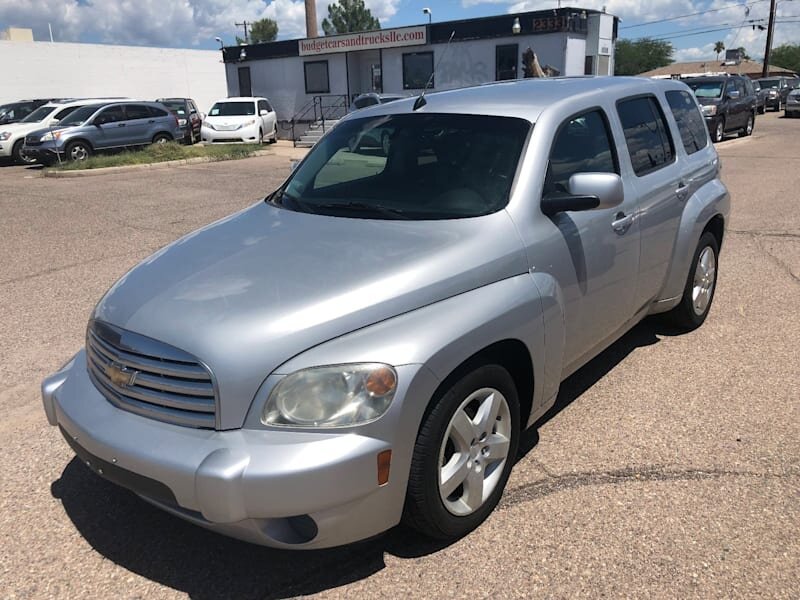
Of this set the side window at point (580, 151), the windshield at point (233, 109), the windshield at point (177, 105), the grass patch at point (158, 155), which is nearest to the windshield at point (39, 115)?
the grass patch at point (158, 155)

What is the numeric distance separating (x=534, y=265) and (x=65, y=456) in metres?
2.57

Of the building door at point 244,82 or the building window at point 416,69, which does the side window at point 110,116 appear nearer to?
the building window at point 416,69

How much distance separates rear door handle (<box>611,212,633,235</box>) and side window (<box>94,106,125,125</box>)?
18.7 m

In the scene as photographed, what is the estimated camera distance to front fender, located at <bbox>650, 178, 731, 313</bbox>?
4.45 meters

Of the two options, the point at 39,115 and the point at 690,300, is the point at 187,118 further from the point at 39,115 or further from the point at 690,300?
the point at 690,300

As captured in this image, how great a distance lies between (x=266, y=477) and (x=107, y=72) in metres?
43.7

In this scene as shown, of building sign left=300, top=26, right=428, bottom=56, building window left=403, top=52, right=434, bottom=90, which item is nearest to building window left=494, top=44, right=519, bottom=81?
building window left=403, top=52, right=434, bottom=90

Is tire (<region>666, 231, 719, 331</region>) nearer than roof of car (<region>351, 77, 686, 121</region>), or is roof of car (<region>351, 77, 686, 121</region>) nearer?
roof of car (<region>351, 77, 686, 121</region>)

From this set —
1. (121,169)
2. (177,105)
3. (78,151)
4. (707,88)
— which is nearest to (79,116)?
(78,151)

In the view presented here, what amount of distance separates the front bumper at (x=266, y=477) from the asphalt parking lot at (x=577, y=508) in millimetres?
375

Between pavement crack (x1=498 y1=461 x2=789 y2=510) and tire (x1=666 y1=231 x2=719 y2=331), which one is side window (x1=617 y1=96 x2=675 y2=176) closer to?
tire (x1=666 y1=231 x2=719 y2=331)

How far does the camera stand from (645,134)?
4281 millimetres

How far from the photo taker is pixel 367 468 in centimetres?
231

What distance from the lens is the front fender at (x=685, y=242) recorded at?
4445 millimetres
